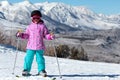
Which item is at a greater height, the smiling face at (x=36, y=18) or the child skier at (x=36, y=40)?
the smiling face at (x=36, y=18)

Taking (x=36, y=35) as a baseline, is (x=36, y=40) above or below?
below

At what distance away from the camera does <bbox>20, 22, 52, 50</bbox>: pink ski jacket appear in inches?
376

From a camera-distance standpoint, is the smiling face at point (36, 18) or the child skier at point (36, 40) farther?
the smiling face at point (36, 18)

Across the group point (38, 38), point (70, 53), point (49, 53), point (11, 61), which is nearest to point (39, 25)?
point (38, 38)

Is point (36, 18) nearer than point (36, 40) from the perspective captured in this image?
No

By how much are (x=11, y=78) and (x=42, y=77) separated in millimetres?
714

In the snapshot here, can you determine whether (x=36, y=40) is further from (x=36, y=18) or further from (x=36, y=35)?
(x=36, y=18)

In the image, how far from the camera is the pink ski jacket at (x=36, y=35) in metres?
9.54

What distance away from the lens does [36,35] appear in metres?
9.59

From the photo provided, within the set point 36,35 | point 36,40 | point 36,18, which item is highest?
point 36,18

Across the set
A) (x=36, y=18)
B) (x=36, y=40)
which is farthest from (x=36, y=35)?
(x=36, y=18)

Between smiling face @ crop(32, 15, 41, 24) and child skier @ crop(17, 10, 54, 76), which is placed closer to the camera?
child skier @ crop(17, 10, 54, 76)

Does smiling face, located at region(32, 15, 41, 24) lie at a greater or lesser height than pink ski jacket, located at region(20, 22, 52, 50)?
greater

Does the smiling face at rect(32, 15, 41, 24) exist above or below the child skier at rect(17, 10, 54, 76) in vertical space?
above
